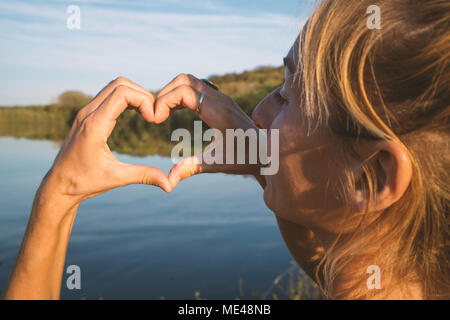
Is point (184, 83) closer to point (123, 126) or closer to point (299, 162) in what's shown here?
point (299, 162)

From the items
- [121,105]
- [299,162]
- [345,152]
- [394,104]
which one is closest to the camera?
[394,104]

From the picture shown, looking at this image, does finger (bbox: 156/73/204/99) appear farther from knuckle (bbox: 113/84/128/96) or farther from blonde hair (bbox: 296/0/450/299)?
blonde hair (bbox: 296/0/450/299)

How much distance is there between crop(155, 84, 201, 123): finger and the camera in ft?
4.64

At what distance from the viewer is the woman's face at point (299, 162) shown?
119 centimetres

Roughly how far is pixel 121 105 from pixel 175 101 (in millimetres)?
205

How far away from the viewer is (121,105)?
4.43 feet

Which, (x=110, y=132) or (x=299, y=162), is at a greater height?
(x=110, y=132)

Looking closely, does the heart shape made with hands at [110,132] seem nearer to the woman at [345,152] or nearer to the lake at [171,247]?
the woman at [345,152]

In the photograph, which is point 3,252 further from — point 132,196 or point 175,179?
point 175,179

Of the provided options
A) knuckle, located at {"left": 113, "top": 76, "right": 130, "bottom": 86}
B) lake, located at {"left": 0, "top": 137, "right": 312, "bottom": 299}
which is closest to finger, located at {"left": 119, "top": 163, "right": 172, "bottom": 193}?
knuckle, located at {"left": 113, "top": 76, "right": 130, "bottom": 86}

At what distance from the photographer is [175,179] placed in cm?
143

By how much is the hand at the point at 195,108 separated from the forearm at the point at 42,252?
17.9 inches

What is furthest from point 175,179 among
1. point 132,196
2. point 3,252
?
point 132,196

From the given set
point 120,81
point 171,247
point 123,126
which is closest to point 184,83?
point 120,81
